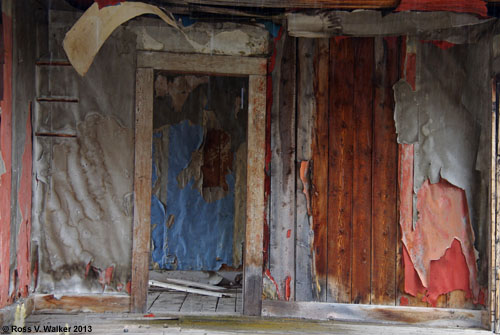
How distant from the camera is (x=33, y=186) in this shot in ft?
12.3

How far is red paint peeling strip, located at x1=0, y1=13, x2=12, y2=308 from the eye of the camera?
10.7ft

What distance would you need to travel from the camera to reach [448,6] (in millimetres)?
3275

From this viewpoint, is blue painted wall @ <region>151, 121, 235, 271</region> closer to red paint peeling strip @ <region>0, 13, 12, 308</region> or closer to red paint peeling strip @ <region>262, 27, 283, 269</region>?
red paint peeling strip @ <region>262, 27, 283, 269</region>

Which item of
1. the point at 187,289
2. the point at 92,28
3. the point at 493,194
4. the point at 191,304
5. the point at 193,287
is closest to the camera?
the point at 92,28

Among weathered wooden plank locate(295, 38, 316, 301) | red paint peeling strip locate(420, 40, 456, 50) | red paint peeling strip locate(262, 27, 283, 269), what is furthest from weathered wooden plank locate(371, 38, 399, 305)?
red paint peeling strip locate(262, 27, 283, 269)

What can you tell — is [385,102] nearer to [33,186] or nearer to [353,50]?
[353,50]

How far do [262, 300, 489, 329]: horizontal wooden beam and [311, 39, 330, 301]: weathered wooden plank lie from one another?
13 centimetres

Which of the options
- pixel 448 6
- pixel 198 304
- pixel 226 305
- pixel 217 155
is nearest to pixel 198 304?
pixel 198 304

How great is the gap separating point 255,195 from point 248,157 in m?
0.32

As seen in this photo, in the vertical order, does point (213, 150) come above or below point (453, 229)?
above

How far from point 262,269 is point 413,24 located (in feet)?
7.53

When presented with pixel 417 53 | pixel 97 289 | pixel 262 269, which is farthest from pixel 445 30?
pixel 97 289

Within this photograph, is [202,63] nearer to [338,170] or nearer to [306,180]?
[306,180]

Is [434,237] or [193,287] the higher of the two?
[434,237]
